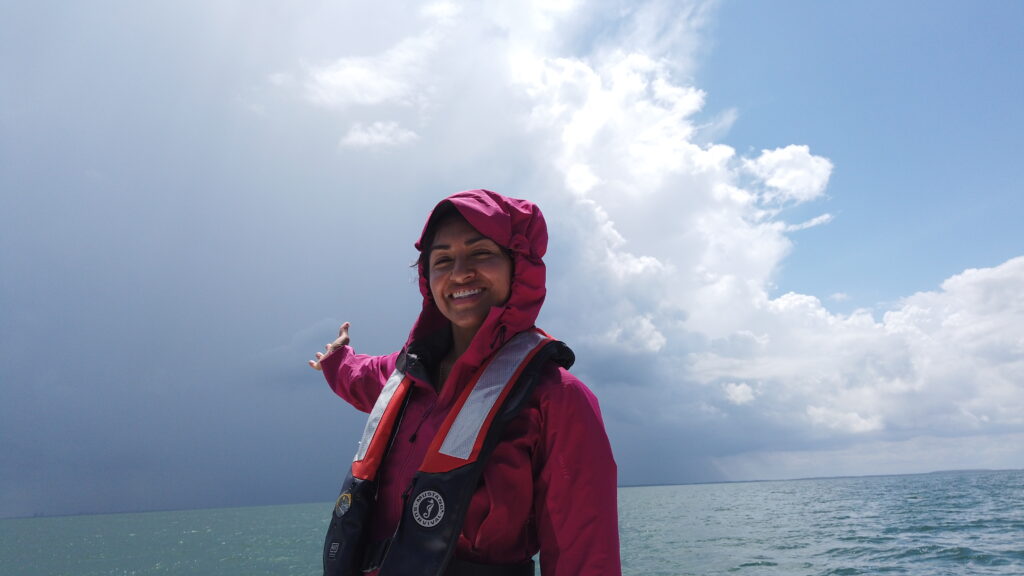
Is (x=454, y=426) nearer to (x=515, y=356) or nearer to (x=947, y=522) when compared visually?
(x=515, y=356)

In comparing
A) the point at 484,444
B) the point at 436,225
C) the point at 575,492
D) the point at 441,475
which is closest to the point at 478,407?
the point at 484,444

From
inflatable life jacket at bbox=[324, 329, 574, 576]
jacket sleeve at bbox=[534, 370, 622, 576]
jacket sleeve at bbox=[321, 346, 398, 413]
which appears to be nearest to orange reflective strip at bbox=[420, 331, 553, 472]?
inflatable life jacket at bbox=[324, 329, 574, 576]

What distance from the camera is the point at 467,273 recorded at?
2.11 metres

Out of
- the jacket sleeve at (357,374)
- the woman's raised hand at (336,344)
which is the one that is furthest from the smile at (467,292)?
the woman's raised hand at (336,344)

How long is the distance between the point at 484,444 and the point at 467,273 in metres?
0.60

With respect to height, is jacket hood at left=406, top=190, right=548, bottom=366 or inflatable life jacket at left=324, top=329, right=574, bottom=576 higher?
jacket hood at left=406, top=190, right=548, bottom=366

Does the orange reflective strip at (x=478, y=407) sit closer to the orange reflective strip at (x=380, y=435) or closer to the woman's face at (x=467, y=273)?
the woman's face at (x=467, y=273)

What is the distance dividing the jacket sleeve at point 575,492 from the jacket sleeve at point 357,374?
47.2 inches

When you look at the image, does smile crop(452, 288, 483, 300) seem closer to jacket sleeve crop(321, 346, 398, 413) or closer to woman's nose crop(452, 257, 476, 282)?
woman's nose crop(452, 257, 476, 282)

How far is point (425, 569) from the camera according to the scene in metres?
1.76

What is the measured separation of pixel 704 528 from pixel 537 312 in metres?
36.5

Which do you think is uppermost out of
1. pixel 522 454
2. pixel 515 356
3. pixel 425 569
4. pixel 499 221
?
pixel 499 221

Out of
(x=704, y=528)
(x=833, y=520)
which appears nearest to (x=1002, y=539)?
(x=833, y=520)

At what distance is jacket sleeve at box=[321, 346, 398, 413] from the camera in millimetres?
2914
